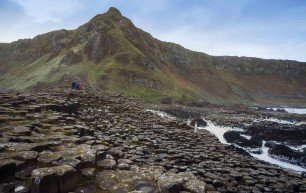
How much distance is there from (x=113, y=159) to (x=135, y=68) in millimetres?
54664

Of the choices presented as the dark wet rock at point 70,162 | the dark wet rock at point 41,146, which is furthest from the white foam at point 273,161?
the dark wet rock at point 70,162

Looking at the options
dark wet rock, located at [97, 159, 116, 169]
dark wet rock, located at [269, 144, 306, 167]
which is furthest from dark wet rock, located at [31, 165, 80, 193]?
dark wet rock, located at [269, 144, 306, 167]

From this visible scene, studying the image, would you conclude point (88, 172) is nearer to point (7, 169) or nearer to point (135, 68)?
point (7, 169)

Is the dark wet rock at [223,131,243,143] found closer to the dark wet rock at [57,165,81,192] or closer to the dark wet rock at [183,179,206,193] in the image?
the dark wet rock at [183,179,206,193]

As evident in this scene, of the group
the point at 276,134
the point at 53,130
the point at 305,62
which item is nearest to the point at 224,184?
the point at 53,130

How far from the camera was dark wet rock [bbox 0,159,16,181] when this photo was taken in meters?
5.97

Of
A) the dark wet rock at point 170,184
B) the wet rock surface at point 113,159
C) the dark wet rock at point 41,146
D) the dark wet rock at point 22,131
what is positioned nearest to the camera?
the wet rock surface at point 113,159

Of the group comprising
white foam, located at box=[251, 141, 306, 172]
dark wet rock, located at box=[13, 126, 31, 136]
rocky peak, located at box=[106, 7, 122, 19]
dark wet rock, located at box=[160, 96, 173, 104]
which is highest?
rocky peak, located at box=[106, 7, 122, 19]

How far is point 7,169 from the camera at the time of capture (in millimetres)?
6066

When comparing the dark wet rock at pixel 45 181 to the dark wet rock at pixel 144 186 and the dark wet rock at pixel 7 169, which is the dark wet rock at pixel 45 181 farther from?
the dark wet rock at pixel 144 186

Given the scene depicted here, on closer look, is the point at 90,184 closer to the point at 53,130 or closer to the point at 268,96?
the point at 53,130

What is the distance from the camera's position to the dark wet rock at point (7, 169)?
597 cm

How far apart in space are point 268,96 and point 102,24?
6140 cm

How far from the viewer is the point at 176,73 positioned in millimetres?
88312
